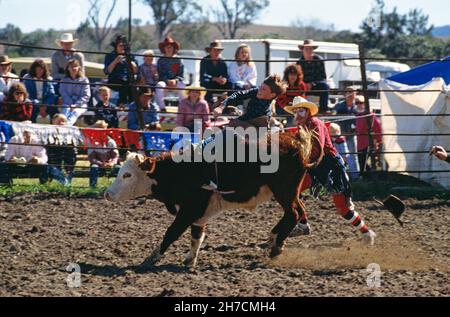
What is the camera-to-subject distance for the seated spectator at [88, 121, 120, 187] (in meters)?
11.5

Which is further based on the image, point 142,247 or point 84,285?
point 142,247

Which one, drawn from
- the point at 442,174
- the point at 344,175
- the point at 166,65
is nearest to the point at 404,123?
the point at 442,174

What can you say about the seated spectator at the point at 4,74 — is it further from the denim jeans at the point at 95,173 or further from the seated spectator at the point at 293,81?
the seated spectator at the point at 293,81

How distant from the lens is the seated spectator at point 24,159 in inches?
440

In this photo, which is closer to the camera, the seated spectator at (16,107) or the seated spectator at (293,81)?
the seated spectator at (16,107)

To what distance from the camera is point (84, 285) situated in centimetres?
627

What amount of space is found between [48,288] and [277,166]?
2.19 metres

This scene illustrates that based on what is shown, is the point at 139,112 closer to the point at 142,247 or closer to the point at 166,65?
the point at 166,65

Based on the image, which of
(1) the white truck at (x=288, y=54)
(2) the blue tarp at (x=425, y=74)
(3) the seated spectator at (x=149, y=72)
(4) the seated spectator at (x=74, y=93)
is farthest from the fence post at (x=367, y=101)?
(1) the white truck at (x=288, y=54)

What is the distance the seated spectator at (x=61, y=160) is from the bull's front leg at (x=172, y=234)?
455 centimetres

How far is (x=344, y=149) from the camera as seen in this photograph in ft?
39.3

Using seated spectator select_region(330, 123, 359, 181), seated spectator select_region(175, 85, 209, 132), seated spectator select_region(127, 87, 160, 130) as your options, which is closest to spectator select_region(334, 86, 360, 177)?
seated spectator select_region(330, 123, 359, 181)

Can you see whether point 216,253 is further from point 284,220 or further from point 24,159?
point 24,159

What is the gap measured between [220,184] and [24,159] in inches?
186
